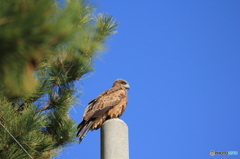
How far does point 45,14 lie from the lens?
6.70 feet

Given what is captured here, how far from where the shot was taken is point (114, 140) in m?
5.14

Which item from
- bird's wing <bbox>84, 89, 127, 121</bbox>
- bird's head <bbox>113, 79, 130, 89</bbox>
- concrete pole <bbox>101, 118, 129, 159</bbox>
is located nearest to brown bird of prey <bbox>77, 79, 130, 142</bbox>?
bird's wing <bbox>84, 89, 127, 121</bbox>

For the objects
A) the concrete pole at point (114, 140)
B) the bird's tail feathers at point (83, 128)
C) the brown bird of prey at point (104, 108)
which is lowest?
the concrete pole at point (114, 140)

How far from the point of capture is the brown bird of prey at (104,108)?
299 inches

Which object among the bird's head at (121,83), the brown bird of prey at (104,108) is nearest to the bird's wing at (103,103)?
the brown bird of prey at (104,108)

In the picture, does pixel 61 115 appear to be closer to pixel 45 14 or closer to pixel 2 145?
pixel 2 145

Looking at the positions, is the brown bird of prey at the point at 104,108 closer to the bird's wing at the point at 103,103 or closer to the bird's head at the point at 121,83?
the bird's wing at the point at 103,103

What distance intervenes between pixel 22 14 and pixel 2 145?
523 centimetres

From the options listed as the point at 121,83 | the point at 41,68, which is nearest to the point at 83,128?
the point at 41,68

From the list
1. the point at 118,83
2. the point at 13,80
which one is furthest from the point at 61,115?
the point at 13,80

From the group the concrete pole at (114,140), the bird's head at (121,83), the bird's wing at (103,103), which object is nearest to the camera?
the concrete pole at (114,140)

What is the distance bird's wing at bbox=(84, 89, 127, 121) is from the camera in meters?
7.80

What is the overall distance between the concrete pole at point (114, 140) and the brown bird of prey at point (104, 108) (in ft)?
6.57

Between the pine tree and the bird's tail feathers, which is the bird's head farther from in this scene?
the bird's tail feathers
